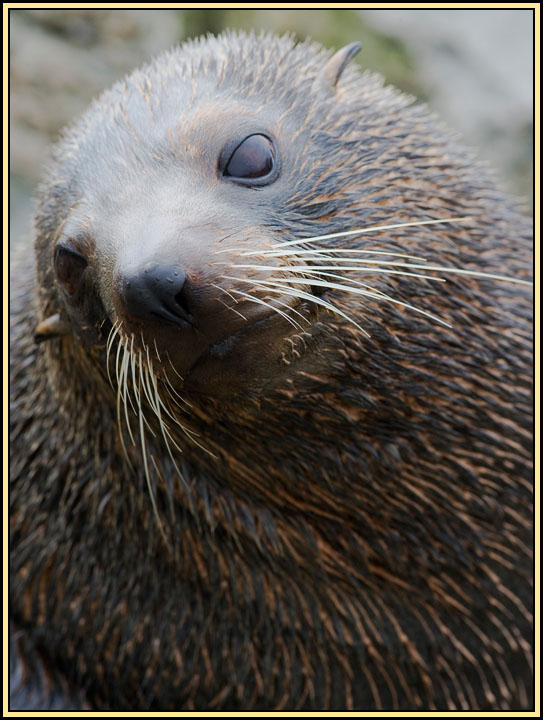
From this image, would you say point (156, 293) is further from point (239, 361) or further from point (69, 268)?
point (69, 268)

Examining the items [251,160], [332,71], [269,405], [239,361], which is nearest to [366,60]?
[332,71]

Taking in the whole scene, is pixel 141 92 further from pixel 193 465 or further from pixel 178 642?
pixel 178 642

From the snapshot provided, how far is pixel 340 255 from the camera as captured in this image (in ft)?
12.0

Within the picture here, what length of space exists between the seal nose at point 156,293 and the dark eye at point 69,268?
686 millimetres

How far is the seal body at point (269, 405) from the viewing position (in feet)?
11.2

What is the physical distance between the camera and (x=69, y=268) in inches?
149

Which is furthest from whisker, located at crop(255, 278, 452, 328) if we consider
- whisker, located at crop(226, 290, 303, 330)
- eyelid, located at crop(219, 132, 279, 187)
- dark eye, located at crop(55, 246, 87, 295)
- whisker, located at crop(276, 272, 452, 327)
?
dark eye, located at crop(55, 246, 87, 295)

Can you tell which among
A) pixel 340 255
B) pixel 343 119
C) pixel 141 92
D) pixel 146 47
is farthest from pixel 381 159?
pixel 146 47

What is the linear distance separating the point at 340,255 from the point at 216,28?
21.4ft

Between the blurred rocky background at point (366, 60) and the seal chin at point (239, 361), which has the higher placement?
the blurred rocky background at point (366, 60)

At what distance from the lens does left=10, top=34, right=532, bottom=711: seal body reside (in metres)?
3.42

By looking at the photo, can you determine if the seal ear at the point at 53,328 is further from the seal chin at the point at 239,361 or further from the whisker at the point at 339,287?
the whisker at the point at 339,287

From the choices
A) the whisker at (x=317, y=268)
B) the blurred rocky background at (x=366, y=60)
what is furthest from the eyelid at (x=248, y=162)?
the blurred rocky background at (x=366, y=60)

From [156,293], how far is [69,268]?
907mm
